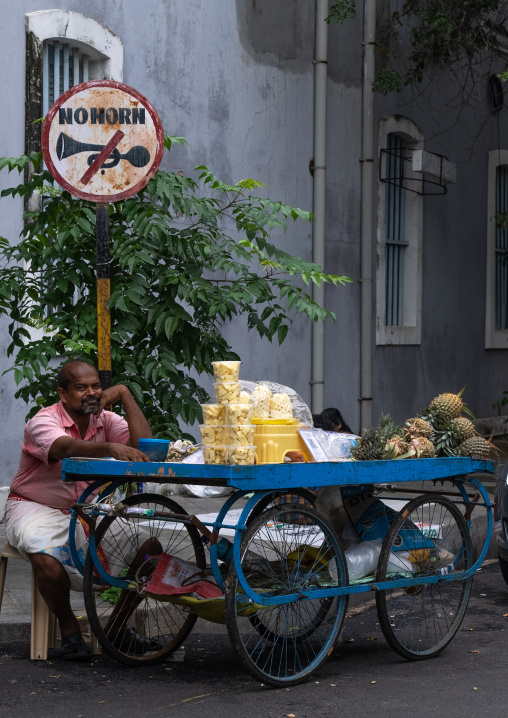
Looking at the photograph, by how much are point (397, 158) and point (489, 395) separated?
13.5 ft

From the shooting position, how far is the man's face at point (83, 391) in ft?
18.5

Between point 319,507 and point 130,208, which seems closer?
point 319,507

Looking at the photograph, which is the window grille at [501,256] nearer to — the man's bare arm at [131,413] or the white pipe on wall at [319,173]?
the white pipe on wall at [319,173]

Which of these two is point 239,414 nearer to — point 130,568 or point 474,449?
point 130,568

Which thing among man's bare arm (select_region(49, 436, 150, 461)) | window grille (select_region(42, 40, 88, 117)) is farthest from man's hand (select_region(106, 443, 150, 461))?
window grille (select_region(42, 40, 88, 117))

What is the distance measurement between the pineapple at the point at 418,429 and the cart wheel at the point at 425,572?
317mm

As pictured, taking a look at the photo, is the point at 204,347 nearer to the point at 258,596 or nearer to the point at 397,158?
the point at 258,596

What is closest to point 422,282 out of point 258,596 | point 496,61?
point 496,61

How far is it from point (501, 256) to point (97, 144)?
1167 cm

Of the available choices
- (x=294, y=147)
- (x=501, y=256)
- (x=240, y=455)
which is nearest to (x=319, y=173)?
(x=294, y=147)

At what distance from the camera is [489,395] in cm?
1638

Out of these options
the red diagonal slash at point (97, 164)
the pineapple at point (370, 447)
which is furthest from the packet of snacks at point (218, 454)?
the red diagonal slash at point (97, 164)

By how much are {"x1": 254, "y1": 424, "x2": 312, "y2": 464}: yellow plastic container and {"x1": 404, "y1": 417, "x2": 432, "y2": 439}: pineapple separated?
0.67 meters

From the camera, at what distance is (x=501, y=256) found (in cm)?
1666
